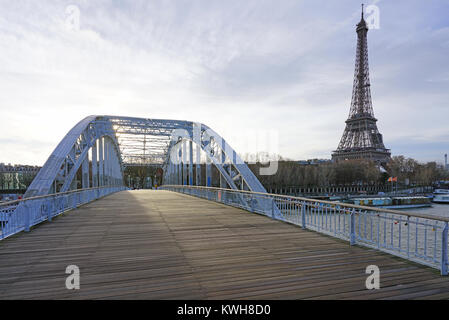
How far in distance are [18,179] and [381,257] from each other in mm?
84523

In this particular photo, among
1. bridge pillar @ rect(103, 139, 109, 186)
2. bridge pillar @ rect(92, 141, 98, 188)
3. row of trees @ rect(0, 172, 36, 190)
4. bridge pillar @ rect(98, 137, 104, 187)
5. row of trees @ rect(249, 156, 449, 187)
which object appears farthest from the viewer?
row of trees @ rect(0, 172, 36, 190)

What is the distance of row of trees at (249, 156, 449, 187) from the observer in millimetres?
54775

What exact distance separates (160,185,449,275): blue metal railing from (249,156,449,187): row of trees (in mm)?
37681

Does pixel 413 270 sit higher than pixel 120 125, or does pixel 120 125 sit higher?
pixel 120 125

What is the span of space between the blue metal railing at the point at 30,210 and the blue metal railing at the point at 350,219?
21.8 ft

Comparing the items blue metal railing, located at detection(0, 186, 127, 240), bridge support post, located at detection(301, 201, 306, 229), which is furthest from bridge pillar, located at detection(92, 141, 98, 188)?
bridge support post, located at detection(301, 201, 306, 229)

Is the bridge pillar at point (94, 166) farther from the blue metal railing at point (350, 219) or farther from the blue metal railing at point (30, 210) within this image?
the blue metal railing at point (30, 210)

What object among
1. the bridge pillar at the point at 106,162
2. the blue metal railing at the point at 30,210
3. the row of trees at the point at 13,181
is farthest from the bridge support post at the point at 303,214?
the row of trees at the point at 13,181

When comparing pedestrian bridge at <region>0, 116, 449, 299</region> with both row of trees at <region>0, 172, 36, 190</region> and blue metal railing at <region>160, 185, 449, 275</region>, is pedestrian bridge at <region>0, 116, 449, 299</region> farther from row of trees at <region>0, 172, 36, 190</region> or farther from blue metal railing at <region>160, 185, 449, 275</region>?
row of trees at <region>0, 172, 36, 190</region>

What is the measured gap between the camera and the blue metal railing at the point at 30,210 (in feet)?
21.7

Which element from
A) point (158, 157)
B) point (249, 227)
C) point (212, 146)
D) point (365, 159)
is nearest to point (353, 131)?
point (365, 159)

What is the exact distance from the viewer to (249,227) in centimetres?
781

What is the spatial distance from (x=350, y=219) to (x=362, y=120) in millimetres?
77266
